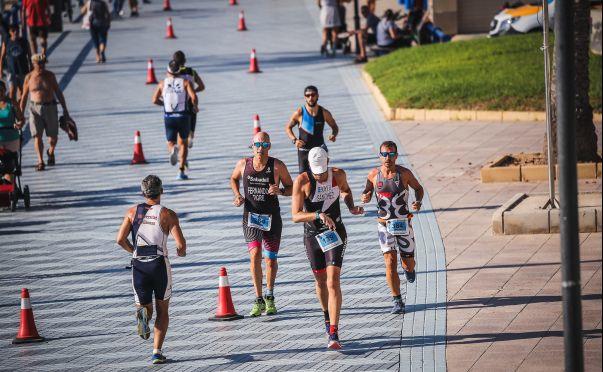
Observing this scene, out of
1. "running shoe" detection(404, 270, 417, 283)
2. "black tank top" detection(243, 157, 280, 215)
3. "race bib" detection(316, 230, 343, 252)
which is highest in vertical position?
"black tank top" detection(243, 157, 280, 215)

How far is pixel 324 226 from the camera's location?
12.0m

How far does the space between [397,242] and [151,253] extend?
2.71 metres

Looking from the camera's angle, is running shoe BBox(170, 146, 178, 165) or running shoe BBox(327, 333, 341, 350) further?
running shoe BBox(170, 146, 178, 165)

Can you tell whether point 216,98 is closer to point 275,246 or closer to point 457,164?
point 457,164

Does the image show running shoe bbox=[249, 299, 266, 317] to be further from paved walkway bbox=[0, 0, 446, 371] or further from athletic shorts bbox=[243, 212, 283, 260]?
athletic shorts bbox=[243, 212, 283, 260]

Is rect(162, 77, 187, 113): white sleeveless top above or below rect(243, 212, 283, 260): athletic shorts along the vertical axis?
above

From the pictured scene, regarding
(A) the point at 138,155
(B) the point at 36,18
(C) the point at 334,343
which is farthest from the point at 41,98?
(B) the point at 36,18

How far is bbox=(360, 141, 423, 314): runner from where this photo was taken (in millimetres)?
12828

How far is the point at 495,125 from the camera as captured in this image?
22906mm

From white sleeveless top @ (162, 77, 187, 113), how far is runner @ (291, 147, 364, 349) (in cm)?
745

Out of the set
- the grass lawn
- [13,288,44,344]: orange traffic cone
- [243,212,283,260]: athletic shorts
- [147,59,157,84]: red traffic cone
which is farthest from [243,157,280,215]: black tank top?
[147,59,157,84]: red traffic cone

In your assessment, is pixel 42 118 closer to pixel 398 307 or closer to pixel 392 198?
pixel 392 198

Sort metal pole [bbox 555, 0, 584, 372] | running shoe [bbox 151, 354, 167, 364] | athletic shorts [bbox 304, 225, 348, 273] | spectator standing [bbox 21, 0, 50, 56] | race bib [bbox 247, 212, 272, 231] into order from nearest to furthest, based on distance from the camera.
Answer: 1. metal pole [bbox 555, 0, 584, 372]
2. running shoe [bbox 151, 354, 167, 364]
3. athletic shorts [bbox 304, 225, 348, 273]
4. race bib [bbox 247, 212, 272, 231]
5. spectator standing [bbox 21, 0, 50, 56]

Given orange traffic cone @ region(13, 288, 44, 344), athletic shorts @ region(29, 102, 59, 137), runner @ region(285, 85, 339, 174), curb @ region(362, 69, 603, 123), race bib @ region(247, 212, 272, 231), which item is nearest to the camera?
orange traffic cone @ region(13, 288, 44, 344)
